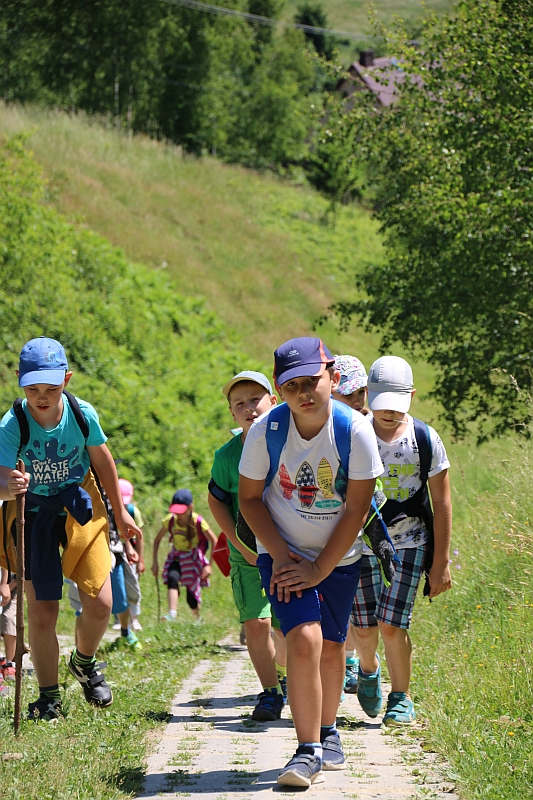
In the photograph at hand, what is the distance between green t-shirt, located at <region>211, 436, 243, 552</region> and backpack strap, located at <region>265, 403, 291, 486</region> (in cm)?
151

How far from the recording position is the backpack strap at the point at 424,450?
5.22 metres

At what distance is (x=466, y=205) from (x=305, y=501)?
978 centimetres

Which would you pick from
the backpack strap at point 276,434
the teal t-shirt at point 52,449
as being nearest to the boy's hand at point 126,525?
the teal t-shirt at point 52,449

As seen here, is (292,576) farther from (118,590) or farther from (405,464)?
(118,590)

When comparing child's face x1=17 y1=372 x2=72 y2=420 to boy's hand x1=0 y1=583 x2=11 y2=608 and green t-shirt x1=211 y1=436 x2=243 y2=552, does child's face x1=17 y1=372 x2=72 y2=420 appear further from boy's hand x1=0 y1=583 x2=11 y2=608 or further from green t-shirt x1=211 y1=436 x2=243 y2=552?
boy's hand x1=0 y1=583 x2=11 y2=608

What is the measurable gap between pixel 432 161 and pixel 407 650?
10.2 meters

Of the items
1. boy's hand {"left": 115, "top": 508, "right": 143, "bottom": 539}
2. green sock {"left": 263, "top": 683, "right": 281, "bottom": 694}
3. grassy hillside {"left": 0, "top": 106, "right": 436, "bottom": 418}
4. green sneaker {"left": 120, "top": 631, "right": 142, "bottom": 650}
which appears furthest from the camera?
grassy hillside {"left": 0, "top": 106, "right": 436, "bottom": 418}

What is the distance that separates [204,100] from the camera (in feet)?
166

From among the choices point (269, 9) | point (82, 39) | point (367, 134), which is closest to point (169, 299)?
point (367, 134)

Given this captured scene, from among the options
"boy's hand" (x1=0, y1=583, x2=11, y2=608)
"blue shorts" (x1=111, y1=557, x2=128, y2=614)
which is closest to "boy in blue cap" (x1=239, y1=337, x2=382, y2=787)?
"boy's hand" (x1=0, y1=583, x2=11, y2=608)

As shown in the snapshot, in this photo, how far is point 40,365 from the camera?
16.6 ft

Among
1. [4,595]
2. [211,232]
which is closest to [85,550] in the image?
[4,595]

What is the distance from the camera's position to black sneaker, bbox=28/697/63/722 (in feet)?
16.9

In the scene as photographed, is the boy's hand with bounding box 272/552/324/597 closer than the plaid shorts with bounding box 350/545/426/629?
Yes
